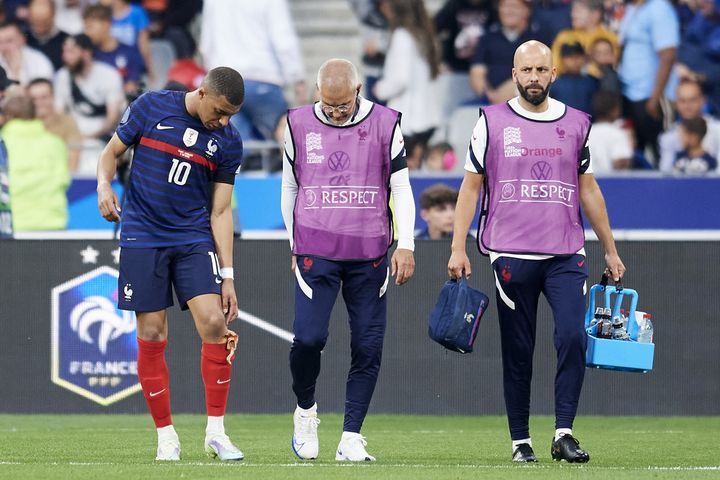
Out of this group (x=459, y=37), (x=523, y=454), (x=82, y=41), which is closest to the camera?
(x=523, y=454)

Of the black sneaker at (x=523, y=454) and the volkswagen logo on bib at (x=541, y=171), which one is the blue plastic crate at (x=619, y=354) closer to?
the black sneaker at (x=523, y=454)

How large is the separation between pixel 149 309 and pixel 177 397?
4048mm

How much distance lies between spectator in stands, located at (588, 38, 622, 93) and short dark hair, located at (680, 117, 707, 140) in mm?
900

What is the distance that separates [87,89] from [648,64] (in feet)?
20.7

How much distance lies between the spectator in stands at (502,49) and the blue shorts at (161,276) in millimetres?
9564

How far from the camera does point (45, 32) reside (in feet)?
57.8

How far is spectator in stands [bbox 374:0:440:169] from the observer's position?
1711 cm

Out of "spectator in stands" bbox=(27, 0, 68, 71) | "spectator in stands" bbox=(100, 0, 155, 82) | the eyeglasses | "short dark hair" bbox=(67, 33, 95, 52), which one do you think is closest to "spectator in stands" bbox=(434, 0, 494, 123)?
"spectator in stands" bbox=(100, 0, 155, 82)

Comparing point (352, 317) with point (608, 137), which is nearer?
point (352, 317)

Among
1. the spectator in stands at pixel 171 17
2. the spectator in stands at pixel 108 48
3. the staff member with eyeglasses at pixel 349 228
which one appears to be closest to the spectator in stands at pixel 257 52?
the spectator in stands at pixel 108 48

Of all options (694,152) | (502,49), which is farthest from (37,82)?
(694,152)

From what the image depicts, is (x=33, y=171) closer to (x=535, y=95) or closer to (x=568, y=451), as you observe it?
(x=535, y=95)

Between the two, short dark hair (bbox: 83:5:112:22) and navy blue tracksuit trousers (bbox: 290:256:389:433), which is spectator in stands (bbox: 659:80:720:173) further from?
navy blue tracksuit trousers (bbox: 290:256:389:433)

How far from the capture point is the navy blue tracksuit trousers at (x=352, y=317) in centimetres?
802
